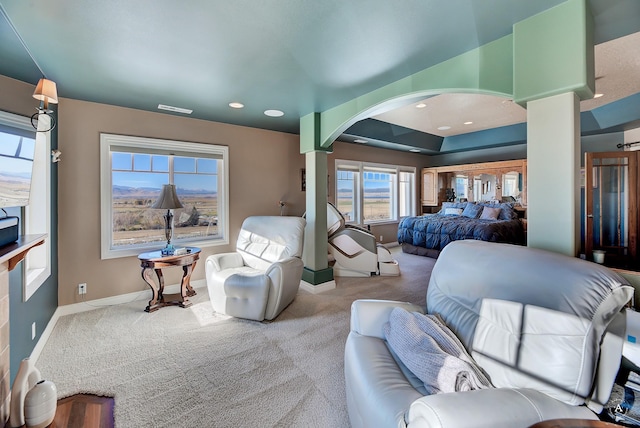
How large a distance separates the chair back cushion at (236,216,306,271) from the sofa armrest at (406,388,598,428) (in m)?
2.45

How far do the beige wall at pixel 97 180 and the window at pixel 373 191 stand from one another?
232 centimetres

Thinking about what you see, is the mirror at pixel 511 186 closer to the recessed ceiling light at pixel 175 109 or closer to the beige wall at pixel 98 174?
the beige wall at pixel 98 174

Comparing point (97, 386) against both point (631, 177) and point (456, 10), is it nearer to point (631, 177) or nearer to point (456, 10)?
point (456, 10)

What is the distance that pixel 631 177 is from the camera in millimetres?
3625

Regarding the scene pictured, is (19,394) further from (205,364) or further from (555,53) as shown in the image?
(555,53)

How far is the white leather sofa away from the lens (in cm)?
96

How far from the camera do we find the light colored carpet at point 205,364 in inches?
67.5

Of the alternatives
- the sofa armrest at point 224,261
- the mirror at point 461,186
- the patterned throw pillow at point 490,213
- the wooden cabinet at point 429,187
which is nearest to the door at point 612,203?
the patterned throw pillow at point 490,213

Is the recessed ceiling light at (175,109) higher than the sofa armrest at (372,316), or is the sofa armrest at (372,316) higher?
the recessed ceiling light at (175,109)

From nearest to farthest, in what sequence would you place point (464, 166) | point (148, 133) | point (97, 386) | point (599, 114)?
point (97, 386) → point (148, 133) → point (599, 114) → point (464, 166)

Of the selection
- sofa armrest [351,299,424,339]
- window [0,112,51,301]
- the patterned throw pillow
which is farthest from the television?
the patterned throw pillow

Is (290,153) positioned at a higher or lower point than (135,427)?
higher

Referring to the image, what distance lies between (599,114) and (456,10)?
173 inches

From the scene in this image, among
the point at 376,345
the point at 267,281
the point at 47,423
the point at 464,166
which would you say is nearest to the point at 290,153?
the point at 267,281
